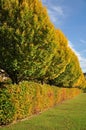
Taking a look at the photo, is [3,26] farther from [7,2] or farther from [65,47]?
[65,47]

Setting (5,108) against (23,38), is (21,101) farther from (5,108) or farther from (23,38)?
(23,38)

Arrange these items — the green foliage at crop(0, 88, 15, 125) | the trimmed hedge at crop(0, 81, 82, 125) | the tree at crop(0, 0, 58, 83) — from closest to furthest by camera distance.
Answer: the green foliage at crop(0, 88, 15, 125) → the trimmed hedge at crop(0, 81, 82, 125) → the tree at crop(0, 0, 58, 83)

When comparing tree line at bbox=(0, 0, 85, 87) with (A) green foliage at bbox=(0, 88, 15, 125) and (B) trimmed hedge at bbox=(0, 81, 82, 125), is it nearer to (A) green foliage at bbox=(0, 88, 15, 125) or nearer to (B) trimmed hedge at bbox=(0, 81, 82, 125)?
(B) trimmed hedge at bbox=(0, 81, 82, 125)

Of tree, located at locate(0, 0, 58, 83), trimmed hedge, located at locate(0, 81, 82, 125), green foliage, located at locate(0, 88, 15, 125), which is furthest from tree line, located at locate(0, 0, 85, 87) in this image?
green foliage, located at locate(0, 88, 15, 125)

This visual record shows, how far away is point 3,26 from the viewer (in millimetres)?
22375

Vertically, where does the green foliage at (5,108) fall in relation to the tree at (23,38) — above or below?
below

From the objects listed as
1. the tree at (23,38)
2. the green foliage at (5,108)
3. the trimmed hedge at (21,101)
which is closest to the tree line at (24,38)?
the tree at (23,38)

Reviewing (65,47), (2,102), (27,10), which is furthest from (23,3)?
(65,47)

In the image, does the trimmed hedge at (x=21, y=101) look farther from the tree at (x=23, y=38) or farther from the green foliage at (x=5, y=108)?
the tree at (x=23, y=38)

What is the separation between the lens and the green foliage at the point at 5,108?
1871 centimetres

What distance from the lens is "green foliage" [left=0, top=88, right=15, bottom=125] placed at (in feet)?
61.4

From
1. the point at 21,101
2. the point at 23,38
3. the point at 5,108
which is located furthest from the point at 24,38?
the point at 5,108

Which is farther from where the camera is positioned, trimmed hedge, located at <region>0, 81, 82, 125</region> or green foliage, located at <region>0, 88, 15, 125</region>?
trimmed hedge, located at <region>0, 81, 82, 125</region>

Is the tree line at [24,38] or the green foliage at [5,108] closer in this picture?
the green foliage at [5,108]
